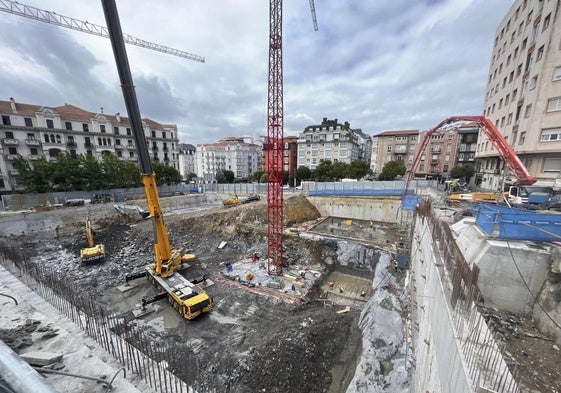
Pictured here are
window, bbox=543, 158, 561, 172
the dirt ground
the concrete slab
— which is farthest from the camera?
window, bbox=543, 158, 561, 172

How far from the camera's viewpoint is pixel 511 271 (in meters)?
7.45

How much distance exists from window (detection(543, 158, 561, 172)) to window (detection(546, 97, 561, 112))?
4142mm

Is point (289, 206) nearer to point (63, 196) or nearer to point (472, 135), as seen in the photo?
point (63, 196)

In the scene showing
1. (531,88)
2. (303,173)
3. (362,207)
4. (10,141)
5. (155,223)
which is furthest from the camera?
(303,173)

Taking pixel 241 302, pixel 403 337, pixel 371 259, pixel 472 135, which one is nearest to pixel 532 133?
pixel 371 259

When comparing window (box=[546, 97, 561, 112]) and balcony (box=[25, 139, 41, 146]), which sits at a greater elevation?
window (box=[546, 97, 561, 112])

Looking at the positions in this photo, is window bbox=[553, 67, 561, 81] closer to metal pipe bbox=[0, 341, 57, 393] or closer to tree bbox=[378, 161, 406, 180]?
tree bbox=[378, 161, 406, 180]

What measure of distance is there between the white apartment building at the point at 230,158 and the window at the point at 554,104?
62.7 meters

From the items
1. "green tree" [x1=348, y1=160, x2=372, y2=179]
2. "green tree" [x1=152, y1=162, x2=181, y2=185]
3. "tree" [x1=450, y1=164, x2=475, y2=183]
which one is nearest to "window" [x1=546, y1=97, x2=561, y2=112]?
"green tree" [x1=348, y1=160, x2=372, y2=179]

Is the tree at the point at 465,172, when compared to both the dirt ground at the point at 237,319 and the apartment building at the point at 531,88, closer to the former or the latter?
the apartment building at the point at 531,88

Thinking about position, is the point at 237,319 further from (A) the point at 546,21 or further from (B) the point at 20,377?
(A) the point at 546,21

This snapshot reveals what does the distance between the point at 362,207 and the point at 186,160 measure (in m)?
74.0

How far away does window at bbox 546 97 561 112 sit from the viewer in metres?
18.5

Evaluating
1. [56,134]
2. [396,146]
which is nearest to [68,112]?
[56,134]
